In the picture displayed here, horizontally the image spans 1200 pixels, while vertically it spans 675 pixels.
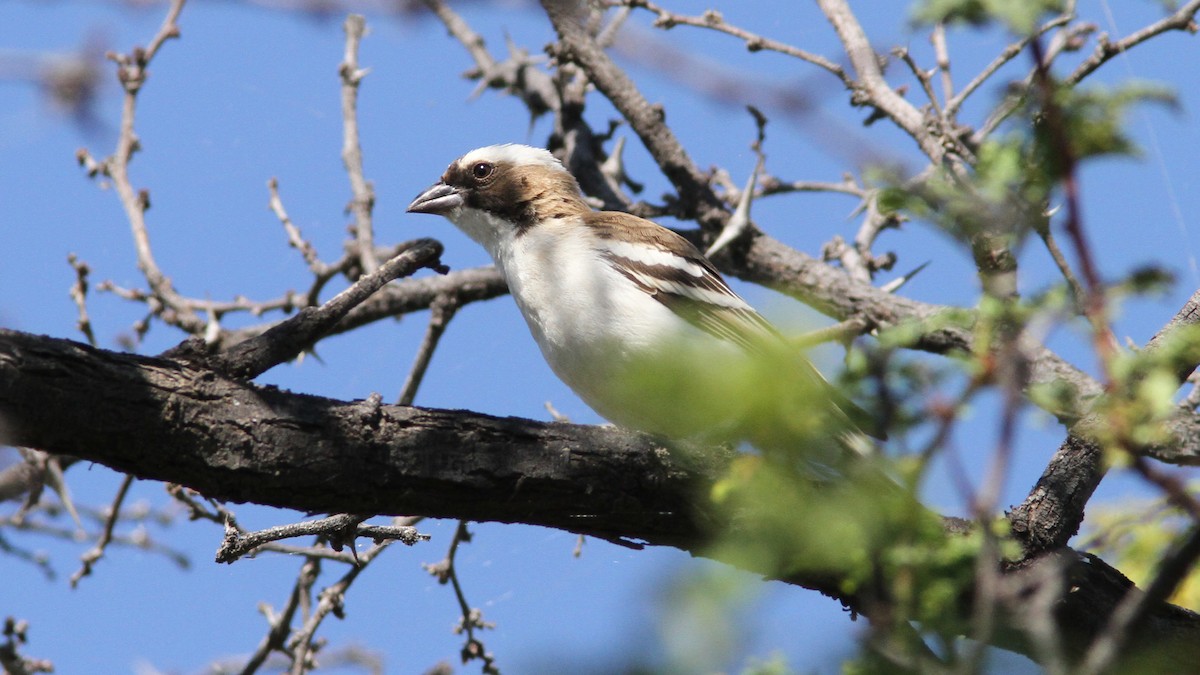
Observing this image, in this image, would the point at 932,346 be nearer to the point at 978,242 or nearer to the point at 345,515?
the point at 345,515

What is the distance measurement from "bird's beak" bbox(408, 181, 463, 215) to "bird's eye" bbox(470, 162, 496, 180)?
0.16 m

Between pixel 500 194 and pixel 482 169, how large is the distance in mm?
326

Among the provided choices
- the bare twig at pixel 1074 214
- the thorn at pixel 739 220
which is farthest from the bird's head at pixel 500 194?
the bare twig at pixel 1074 214

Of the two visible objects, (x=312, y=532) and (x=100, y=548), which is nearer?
(x=312, y=532)

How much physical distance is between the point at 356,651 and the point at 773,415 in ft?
20.8

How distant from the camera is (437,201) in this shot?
289 inches

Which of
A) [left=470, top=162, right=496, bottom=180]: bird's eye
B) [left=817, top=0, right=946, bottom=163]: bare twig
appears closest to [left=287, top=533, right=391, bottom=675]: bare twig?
[left=470, top=162, right=496, bottom=180]: bird's eye

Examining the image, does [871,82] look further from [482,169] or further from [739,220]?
[482,169]

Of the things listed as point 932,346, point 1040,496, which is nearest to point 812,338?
point 1040,496

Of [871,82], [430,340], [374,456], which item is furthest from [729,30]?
[374,456]

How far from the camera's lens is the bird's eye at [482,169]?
7.39 m

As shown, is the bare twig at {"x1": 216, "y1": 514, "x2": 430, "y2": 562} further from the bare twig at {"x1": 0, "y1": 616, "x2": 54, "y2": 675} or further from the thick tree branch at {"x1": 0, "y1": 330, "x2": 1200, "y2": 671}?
the bare twig at {"x1": 0, "y1": 616, "x2": 54, "y2": 675}

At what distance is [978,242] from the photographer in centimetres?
272

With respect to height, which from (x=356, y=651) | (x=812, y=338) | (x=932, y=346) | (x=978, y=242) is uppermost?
(x=932, y=346)
